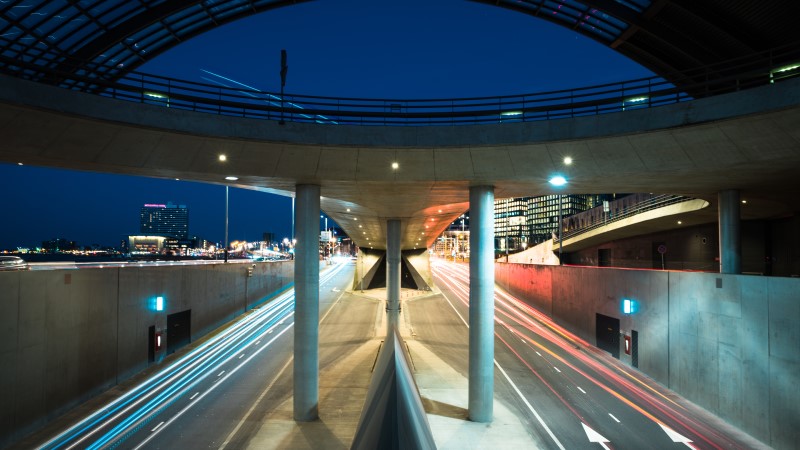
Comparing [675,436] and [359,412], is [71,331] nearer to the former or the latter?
[359,412]

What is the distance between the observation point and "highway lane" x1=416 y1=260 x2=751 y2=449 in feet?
51.3

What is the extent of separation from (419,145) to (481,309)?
7.52 m

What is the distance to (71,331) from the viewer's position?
17.5m

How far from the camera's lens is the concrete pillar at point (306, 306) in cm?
1756

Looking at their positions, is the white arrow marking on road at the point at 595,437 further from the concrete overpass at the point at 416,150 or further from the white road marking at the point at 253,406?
the white road marking at the point at 253,406

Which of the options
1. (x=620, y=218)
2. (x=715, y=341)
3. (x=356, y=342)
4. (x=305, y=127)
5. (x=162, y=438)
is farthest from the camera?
(x=620, y=218)

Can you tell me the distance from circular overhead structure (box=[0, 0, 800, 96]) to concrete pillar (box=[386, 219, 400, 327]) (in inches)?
817

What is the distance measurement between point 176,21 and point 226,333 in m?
22.6

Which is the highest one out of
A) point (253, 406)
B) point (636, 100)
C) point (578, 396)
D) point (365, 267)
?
point (636, 100)

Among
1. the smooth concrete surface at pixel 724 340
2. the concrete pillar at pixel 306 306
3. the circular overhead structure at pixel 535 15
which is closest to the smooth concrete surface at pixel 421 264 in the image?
the smooth concrete surface at pixel 724 340

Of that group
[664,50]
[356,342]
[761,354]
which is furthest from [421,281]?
[761,354]

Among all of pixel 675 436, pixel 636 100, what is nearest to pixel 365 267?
pixel 675 436

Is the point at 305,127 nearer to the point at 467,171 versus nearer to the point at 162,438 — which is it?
the point at 467,171

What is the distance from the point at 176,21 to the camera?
910 inches
